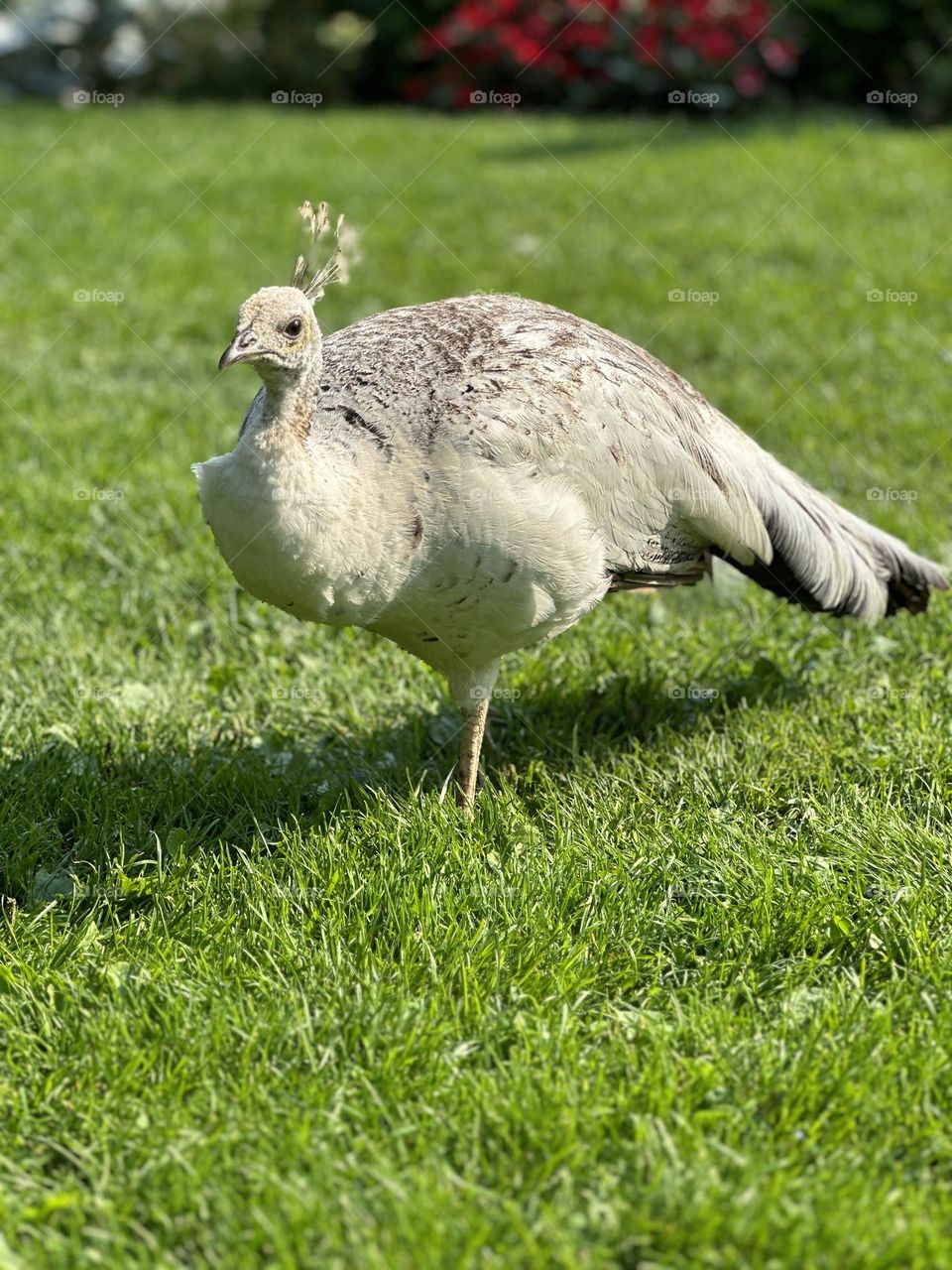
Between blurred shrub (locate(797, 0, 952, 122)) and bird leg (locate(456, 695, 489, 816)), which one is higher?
blurred shrub (locate(797, 0, 952, 122))

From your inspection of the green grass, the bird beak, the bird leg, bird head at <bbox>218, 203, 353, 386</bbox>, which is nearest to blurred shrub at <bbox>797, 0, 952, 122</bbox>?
the green grass

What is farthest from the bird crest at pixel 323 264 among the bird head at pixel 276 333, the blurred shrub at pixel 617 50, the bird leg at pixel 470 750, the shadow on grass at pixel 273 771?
the blurred shrub at pixel 617 50

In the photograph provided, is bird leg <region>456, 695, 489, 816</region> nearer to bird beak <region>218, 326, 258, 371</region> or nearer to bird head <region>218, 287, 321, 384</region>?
bird head <region>218, 287, 321, 384</region>

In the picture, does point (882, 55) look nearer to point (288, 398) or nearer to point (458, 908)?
point (288, 398)

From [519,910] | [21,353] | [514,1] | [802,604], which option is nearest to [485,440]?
[519,910]

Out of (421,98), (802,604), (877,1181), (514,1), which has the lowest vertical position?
(877,1181)

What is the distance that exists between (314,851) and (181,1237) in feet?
3.84

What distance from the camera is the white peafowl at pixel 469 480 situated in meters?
2.92

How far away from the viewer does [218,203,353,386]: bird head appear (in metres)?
2.80

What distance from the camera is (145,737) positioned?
4.00 meters

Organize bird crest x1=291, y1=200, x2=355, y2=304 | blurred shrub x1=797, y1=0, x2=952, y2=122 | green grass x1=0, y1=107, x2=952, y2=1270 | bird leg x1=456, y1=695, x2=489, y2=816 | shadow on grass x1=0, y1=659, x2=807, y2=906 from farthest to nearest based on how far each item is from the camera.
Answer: blurred shrub x1=797, y1=0, x2=952, y2=122
bird leg x1=456, y1=695, x2=489, y2=816
shadow on grass x1=0, y1=659, x2=807, y2=906
bird crest x1=291, y1=200, x2=355, y2=304
green grass x1=0, y1=107, x2=952, y2=1270

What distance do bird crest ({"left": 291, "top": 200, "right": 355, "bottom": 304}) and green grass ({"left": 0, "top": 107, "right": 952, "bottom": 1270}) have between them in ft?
4.41

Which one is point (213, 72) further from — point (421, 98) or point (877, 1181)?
point (877, 1181)

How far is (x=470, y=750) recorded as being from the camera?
3.76m
